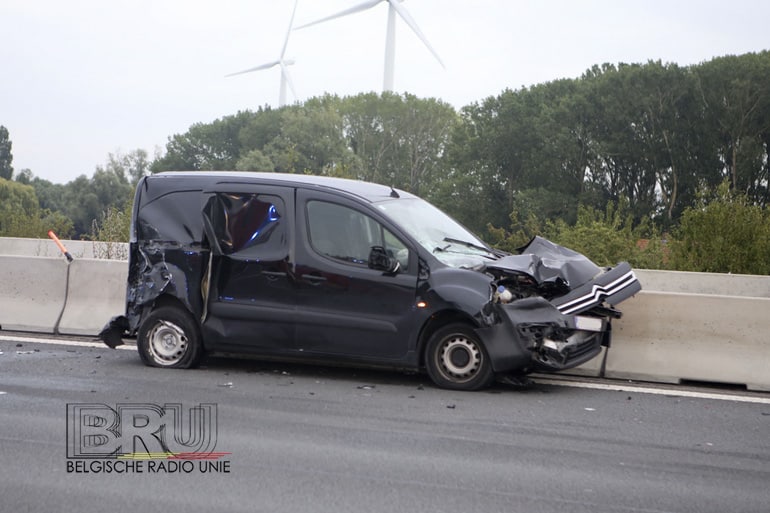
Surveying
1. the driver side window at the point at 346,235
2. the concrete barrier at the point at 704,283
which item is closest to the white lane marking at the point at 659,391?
the driver side window at the point at 346,235

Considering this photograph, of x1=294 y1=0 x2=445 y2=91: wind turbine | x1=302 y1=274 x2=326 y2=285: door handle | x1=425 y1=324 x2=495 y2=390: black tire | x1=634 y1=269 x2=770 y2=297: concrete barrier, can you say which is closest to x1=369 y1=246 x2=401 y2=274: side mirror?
x1=302 y1=274 x2=326 y2=285: door handle

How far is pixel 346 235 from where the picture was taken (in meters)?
9.07

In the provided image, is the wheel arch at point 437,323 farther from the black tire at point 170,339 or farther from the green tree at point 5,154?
the green tree at point 5,154

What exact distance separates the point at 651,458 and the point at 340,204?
145 inches

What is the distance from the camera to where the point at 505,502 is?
5430 millimetres

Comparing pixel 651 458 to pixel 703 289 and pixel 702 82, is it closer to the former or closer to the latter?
pixel 703 289

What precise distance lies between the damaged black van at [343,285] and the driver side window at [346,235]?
11mm

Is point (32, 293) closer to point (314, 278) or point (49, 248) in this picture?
point (314, 278)

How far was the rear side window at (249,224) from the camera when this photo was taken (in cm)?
927

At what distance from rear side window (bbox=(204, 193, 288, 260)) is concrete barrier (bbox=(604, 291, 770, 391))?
10.2ft

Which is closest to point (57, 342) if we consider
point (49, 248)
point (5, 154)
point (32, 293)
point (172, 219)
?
point (32, 293)

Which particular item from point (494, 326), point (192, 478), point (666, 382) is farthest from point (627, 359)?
point (192, 478)

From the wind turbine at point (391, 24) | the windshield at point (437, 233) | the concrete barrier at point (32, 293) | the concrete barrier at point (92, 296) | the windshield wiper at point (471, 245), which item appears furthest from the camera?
the wind turbine at point (391, 24)

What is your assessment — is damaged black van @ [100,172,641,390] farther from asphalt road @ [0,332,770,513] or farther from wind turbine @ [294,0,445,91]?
wind turbine @ [294,0,445,91]
